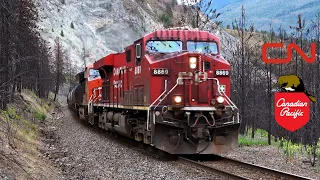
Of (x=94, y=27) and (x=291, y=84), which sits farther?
(x=94, y=27)

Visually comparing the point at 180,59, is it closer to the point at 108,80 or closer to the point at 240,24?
the point at 108,80

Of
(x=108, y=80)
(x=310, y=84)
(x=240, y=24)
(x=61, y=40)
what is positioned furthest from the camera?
(x=61, y=40)

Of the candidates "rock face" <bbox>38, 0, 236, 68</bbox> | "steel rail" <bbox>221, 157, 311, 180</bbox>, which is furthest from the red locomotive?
"rock face" <bbox>38, 0, 236, 68</bbox>

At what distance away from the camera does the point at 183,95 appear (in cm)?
1169

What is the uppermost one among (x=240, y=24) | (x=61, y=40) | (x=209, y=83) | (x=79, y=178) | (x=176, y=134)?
(x=61, y=40)

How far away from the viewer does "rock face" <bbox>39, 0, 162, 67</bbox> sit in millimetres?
89250

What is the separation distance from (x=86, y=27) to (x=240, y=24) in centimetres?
7611

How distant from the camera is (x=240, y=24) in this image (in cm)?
2092

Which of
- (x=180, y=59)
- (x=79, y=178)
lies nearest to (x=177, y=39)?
(x=180, y=59)

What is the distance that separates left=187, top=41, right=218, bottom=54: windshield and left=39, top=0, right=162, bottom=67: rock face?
75784 mm

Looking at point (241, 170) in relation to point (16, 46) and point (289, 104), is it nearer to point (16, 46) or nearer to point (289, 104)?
point (289, 104)

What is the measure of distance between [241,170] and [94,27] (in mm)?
87608

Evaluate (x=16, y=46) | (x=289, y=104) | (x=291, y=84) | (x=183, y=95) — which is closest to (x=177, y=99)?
(x=183, y=95)

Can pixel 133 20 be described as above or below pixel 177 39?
above
